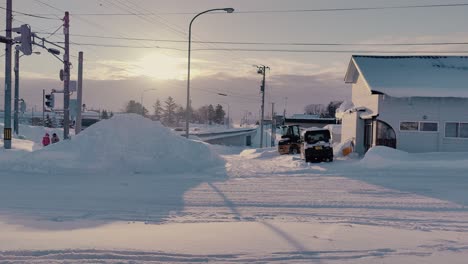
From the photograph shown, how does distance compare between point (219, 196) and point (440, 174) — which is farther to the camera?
point (440, 174)

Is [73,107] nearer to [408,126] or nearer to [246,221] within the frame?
[246,221]

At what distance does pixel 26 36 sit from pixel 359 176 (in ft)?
57.4

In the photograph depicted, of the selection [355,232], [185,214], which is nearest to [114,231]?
[185,214]

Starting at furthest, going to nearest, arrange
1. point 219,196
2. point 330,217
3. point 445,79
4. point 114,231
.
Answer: point 445,79
point 219,196
point 330,217
point 114,231

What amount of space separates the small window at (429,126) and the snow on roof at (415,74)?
66.9 inches

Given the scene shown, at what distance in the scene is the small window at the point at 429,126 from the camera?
24297 millimetres

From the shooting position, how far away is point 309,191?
1378 centimetres

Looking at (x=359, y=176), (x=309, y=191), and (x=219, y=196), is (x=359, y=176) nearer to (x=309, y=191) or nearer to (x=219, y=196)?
(x=309, y=191)

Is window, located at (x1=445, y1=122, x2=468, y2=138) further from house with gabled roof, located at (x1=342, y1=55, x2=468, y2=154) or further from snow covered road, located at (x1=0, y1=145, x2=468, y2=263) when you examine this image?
snow covered road, located at (x1=0, y1=145, x2=468, y2=263)

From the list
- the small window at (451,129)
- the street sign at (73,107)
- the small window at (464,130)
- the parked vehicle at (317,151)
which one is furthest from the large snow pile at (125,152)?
the small window at (464,130)

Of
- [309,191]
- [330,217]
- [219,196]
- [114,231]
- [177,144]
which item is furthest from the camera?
[177,144]

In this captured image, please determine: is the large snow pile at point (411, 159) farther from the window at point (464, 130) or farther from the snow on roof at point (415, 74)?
the snow on roof at point (415, 74)

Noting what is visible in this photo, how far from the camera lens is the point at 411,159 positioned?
71.4ft

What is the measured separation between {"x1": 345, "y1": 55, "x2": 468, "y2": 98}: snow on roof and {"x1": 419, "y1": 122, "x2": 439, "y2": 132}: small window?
5.57ft
